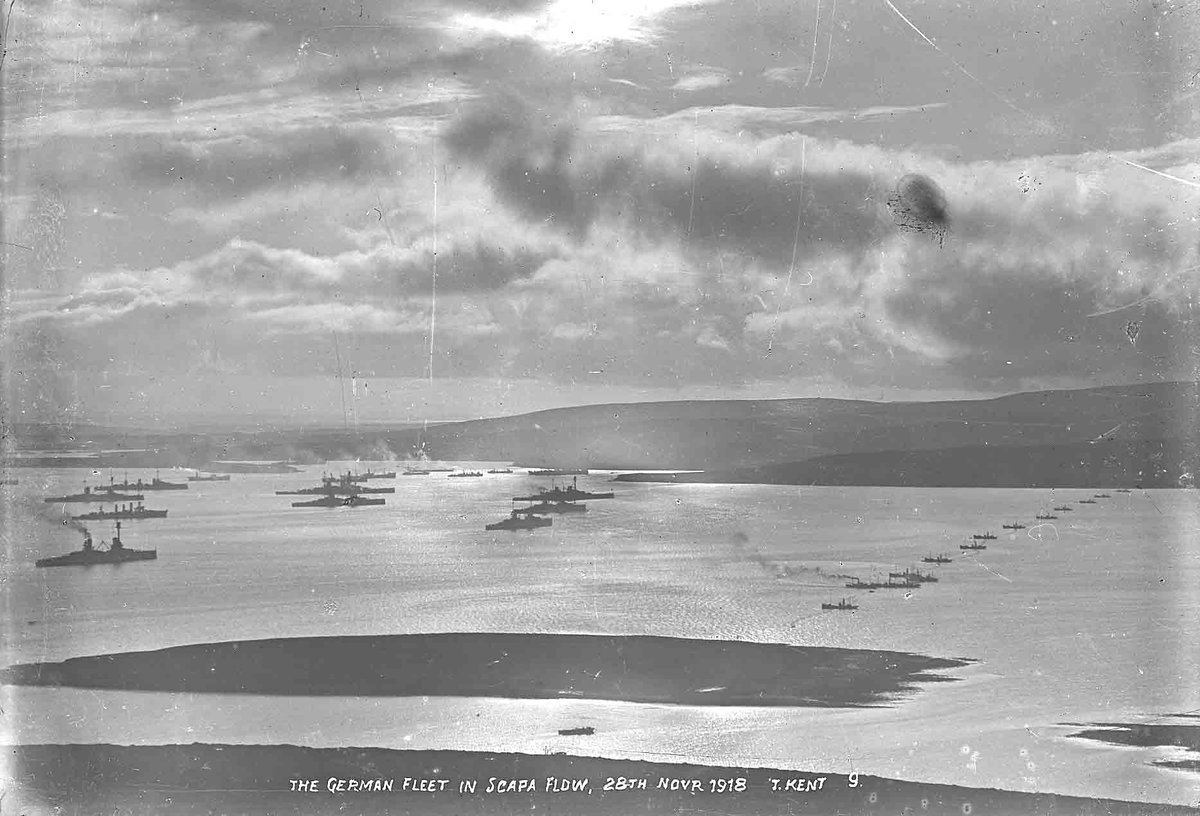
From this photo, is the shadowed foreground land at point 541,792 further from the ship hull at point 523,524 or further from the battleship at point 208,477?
the battleship at point 208,477

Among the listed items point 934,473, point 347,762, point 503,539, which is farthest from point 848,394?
point 347,762

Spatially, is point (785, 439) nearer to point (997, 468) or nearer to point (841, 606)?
point (841, 606)

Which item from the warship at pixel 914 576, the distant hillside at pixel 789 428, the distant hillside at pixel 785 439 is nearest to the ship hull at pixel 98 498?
the distant hillside at pixel 785 439

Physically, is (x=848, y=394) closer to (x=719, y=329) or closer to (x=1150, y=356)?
(x=719, y=329)

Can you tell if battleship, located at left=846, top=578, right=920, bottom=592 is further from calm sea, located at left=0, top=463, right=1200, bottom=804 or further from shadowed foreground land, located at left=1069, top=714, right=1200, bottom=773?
shadowed foreground land, located at left=1069, top=714, right=1200, bottom=773

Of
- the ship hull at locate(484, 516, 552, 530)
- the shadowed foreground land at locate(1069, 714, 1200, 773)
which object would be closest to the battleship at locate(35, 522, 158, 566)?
the ship hull at locate(484, 516, 552, 530)
